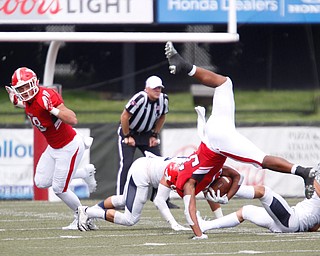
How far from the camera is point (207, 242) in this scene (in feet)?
27.3

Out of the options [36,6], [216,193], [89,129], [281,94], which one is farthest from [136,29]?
[216,193]

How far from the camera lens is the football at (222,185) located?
880cm

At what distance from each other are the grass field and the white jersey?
0.36 feet

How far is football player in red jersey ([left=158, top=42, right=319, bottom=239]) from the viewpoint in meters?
8.50

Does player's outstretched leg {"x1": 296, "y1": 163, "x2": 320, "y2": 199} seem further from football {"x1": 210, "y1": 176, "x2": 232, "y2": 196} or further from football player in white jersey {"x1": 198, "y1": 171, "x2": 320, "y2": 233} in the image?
football {"x1": 210, "y1": 176, "x2": 232, "y2": 196}

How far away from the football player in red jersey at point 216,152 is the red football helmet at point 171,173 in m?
0.10

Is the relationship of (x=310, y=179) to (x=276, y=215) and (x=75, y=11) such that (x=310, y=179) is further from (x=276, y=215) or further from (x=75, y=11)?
(x=75, y=11)

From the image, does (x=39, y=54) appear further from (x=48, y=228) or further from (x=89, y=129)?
(x=48, y=228)

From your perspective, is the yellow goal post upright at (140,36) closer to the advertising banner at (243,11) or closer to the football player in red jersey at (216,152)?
the football player in red jersey at (216,152)

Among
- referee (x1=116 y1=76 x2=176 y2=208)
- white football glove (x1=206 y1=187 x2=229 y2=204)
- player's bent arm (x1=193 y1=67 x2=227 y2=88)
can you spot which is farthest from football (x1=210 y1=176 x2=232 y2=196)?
referee (x1=116 y1=76 x2=176 y2=208)

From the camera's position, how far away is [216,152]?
8.64 meters

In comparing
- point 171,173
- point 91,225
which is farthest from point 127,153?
point 171,173

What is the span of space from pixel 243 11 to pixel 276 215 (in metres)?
8.17

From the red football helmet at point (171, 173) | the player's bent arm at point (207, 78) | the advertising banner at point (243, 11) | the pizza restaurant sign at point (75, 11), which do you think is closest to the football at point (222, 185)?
the red football helmet at point (171, 173)
